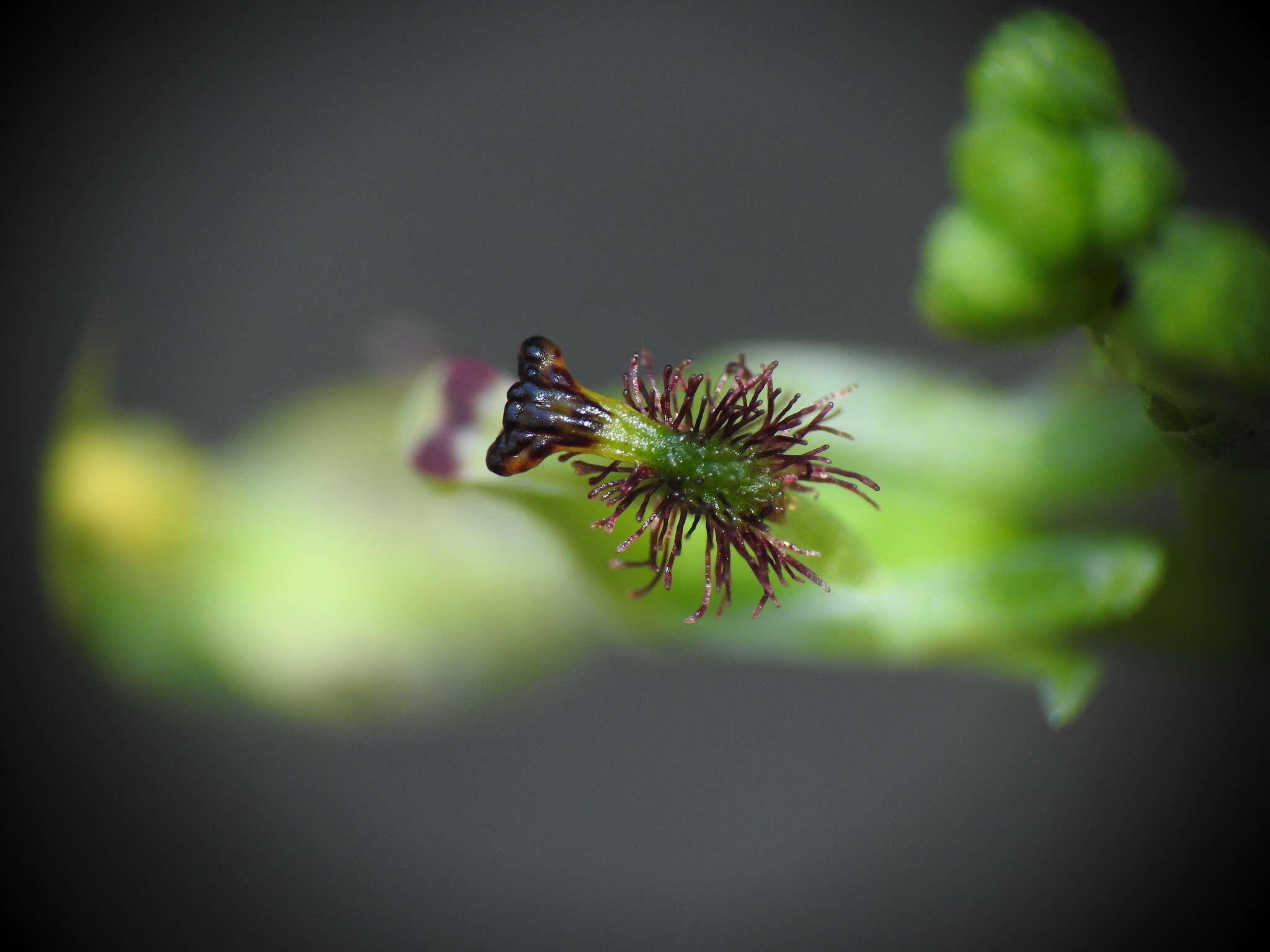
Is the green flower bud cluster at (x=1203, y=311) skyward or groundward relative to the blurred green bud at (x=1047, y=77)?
groundward

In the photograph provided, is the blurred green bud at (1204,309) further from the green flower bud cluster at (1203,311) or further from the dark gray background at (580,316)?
the dark gray background at (580,316)

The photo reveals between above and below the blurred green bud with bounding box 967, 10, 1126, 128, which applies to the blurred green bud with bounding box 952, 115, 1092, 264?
below

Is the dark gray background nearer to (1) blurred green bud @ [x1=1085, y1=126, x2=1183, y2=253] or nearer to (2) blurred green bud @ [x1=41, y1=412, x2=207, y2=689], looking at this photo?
(2) blurred green bud @ [x1=41, y1=412, x2=207, y2=689]

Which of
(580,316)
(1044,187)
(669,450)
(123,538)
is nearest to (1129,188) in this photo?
(1044,187)

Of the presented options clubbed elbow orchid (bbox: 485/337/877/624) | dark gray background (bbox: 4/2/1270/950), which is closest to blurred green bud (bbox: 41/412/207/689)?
dark gray background (bbox: 4/2/1270/950)

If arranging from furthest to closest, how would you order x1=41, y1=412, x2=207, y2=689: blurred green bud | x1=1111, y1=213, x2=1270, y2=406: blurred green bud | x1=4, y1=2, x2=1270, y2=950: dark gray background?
x1=4, y1=2, x2=1270, y2=950: dark gray background → x1=41, y1=412, x2=207, y2=689: blurred green bud → x1=1111, y1=213, x2=1270, y2=406: blurred green bud

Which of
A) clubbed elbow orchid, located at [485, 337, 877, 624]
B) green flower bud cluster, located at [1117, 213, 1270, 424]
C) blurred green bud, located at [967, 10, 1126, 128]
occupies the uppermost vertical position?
blurred green bud, located at [967, 10, 1126, 128]

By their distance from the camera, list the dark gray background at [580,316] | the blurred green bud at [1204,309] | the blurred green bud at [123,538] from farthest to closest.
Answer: the dark gray background at [580,316], the blurred green bud at [123,538], the blurred green bud at [1204,309]

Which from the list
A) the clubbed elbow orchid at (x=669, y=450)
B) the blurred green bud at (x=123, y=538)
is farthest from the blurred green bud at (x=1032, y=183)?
the blurred green bud at (x=123, y=538)
